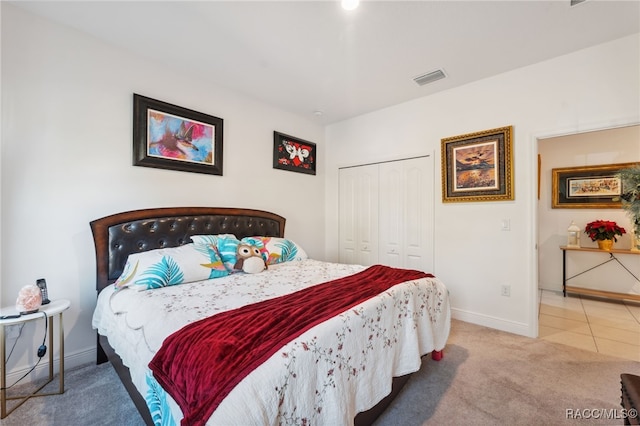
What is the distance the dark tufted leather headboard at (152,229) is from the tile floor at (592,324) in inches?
139

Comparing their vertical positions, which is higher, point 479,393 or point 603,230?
point 603,230

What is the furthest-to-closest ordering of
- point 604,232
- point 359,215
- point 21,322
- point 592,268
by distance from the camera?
point 359,215 → point 592,268 → point 604,232 → point 21,322

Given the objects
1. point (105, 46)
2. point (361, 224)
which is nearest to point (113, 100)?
point (105, 46)

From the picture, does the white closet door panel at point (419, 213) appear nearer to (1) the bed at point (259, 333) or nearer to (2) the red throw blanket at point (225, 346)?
(1) the bed at point (259, 333)

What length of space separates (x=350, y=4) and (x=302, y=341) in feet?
7.20

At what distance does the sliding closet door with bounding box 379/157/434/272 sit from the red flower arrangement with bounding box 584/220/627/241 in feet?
8.42

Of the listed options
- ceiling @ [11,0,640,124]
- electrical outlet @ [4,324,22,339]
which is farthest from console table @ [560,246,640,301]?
electrical outlet @ [4,324,22,339]

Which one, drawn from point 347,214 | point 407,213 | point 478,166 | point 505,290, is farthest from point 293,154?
point 505,290

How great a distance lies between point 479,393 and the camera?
1.79 metres

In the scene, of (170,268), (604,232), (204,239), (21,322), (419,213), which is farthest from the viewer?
(604,232)

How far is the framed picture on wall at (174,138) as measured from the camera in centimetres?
243

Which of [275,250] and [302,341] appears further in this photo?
[275,250]

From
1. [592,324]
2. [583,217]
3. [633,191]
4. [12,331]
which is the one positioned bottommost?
[592,324]

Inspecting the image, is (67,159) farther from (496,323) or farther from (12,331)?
(496,323)
